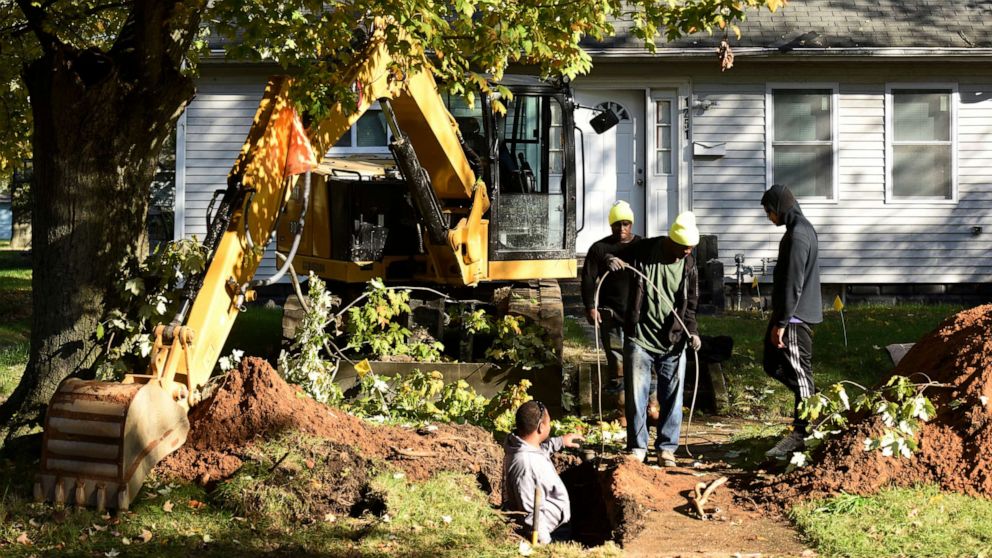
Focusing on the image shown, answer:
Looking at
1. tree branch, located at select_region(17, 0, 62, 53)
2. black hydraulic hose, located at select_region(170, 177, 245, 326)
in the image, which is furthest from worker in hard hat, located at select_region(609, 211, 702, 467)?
tree branch, located at select_region(17, 0, 62, 53)

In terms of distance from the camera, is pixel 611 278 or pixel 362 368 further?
pixel 611 278

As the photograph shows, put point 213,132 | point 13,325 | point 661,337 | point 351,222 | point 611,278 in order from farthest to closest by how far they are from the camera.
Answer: point 213,132 → point 13,325 → point 351,222 → point 611,278 → point 661,337

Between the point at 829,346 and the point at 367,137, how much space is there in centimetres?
819

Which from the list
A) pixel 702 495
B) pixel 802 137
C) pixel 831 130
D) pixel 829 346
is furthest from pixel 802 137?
pixel 702 495

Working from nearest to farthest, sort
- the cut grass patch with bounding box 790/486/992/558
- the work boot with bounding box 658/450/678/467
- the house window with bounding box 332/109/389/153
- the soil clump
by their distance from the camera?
the cut grass patch with bounding box 790/486/992/558 → the soil clump → the work boot with bounding box 658/450/678/467 → the house window with bounding box 332/109/389/153

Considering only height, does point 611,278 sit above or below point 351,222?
below

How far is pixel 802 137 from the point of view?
18.0 m

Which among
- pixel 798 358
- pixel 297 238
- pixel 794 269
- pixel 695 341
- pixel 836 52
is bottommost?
pixel 798 358

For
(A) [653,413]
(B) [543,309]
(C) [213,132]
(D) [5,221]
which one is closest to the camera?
(A) [653,413]

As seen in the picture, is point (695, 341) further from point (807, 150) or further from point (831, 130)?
point (831, 130)

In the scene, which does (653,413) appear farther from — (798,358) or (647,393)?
(798,358)

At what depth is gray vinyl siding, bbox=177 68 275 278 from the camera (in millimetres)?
17688

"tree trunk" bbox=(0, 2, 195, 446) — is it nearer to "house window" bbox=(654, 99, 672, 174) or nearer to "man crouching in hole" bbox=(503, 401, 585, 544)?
"man crouching in hole" bbox=(503, 401, 585, 544)

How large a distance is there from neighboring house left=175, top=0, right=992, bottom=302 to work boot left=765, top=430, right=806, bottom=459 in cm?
962
